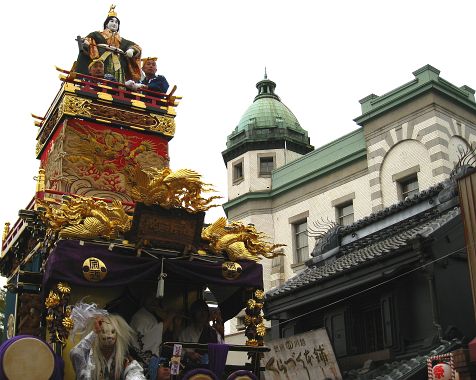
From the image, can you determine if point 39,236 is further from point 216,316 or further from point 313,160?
point 313,160

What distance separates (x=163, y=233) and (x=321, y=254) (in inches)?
405

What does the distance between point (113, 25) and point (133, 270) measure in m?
6.84

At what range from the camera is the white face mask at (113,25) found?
648 inches

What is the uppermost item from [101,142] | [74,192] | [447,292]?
[101,142]

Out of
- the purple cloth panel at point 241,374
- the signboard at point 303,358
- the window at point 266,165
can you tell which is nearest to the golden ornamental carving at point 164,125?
the purple cloth panel at point 241,374

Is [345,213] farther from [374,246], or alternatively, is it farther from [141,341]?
[141,341]

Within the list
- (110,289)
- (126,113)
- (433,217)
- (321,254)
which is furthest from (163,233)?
(321,254)

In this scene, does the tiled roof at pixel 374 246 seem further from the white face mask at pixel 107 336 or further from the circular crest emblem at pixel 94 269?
the white face mask at pixel 107 336

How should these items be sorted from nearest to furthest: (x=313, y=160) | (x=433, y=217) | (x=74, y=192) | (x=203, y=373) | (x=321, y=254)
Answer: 1. (x=203, y=373)
2. (x=74, y=192)
3. (x=433, y=217)
4. (x=321, y=254)
5. (x=313, y=160)

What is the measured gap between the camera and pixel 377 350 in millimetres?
17188

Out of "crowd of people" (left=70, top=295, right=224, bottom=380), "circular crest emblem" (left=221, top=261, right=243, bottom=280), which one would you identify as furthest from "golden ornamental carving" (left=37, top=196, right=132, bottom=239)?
"circular crest emblem" (left=221, top=261, right=243, bottom=280)

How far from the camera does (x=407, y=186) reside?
26828 millimetres

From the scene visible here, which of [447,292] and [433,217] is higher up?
[433,217]

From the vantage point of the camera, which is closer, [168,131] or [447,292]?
[168,131]
